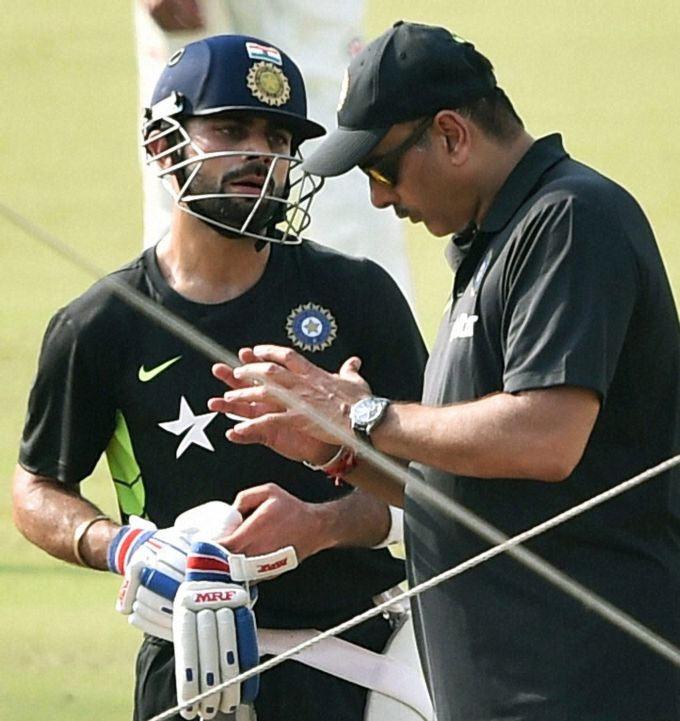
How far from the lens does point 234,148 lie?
3.95 m

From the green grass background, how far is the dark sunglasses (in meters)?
2.56

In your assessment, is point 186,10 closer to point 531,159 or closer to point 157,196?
point 157,196

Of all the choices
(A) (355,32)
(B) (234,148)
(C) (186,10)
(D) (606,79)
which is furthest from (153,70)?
(D) (606,79)

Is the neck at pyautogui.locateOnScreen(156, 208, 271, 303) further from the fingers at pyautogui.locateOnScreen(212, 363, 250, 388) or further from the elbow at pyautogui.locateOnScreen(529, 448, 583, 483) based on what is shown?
the elbow at pyautogui.locateOnScreen(529, 448, 583, 483)

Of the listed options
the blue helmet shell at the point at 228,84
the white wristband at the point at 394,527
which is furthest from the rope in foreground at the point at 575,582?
the blue helmet shell at the point at 228,84

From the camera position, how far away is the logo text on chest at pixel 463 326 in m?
3.19

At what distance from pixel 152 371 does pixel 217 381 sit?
0.39 feet

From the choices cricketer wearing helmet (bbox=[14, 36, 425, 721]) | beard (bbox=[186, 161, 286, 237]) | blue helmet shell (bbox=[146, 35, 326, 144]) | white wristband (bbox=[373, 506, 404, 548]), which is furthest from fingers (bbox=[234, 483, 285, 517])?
blue helmet shell (bbox=[146, 35, 326, 144])

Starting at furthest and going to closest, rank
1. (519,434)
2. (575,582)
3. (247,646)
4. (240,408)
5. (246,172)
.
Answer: (246,172) → (247,646) → (240,408) → (575,582) → (519,434)

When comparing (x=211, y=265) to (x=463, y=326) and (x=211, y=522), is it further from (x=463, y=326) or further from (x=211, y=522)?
(x=463, y=326)

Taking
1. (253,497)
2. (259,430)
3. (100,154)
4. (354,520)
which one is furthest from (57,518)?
(100,154)

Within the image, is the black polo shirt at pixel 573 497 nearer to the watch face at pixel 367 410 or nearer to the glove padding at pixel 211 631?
the watch face at pixel 367 410

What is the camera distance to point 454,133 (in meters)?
3.30

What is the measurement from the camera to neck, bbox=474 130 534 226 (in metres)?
3.29
